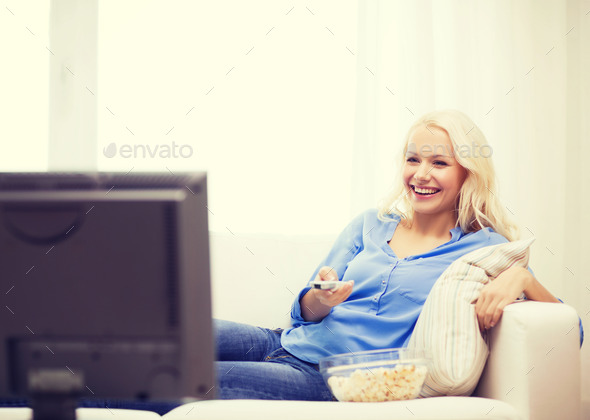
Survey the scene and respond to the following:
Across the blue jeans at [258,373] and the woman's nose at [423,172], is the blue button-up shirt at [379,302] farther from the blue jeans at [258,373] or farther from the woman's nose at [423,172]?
the woman's nose at [423,172]

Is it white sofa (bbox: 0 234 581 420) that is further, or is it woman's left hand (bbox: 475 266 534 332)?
woman's left hand (bbox: 475 266 534 332)

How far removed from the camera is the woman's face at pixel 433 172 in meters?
Answer: 1.70

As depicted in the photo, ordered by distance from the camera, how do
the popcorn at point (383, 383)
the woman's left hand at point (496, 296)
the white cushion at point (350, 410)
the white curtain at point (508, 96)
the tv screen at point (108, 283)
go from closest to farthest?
the tv screen at point (108, 283)
the white cushion at point (350, 410)
the popcorn at point (383, 383)
the woman's left hand at point (496, 296)
the white curtain at point (508, 96)

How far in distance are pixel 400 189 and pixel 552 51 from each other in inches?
41.7

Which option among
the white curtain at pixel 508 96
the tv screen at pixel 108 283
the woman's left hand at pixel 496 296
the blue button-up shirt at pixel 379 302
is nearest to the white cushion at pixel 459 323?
the woman's left hand at pixel 496 296

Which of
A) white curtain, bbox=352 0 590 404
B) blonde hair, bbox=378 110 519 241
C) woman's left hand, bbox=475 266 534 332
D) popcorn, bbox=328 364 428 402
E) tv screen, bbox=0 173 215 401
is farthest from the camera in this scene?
white curtain, bbox=352 0 590 404

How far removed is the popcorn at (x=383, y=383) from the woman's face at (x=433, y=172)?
0.60m

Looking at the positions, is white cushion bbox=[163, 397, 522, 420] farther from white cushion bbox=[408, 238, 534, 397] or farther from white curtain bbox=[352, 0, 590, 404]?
white curtain bbox=[352, 0, 590, 404]

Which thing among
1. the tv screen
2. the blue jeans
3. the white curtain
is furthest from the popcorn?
the white curtain

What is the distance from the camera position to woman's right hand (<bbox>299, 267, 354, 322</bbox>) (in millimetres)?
1483

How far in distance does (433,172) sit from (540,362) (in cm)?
65

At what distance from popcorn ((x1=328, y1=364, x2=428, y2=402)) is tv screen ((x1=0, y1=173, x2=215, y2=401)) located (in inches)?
23.1

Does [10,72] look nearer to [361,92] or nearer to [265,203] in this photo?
[265,203]

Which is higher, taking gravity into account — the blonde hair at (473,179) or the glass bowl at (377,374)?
the blonde hair at (473,179)
